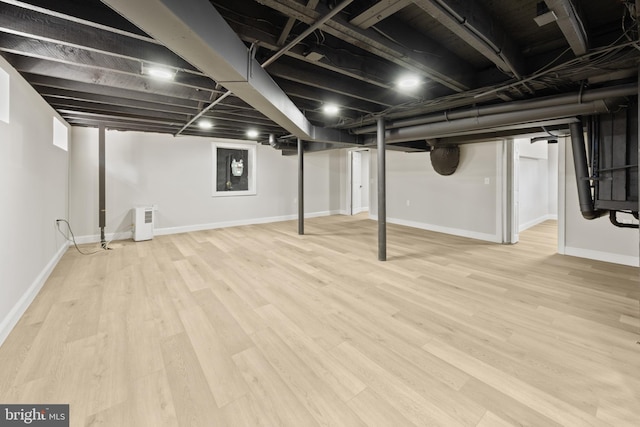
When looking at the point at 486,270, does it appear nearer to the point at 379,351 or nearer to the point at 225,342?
the point at 379,351

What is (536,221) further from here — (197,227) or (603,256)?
(197,227)

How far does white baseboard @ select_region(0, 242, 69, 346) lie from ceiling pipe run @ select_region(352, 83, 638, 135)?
4538 millimetres

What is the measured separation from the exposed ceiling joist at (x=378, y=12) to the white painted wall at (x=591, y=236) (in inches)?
154

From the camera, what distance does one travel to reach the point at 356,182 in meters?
8.80

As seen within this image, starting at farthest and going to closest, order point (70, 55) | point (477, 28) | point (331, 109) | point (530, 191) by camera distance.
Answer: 1. point (530, 191)
2. point (331, 109)
3. point (70, 55)
4. point (477, 28)

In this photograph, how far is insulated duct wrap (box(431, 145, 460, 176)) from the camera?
5203 mm

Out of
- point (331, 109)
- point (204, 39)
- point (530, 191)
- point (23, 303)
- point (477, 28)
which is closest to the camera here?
point (204, 39)

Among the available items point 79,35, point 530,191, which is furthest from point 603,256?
point 79,35

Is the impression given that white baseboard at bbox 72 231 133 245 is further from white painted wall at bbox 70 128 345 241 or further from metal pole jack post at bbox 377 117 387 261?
metal pole jack post at bbox 377 117 387 261

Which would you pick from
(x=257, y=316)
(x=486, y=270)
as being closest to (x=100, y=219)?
(x=257, y=316)

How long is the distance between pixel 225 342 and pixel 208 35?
190cm

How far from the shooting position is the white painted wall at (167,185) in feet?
15.8

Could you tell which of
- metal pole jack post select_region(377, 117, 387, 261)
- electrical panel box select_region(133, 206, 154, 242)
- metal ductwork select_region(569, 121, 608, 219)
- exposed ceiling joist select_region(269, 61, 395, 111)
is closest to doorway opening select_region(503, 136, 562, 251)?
metal ductwork select_region(569, 121, 608, 219)

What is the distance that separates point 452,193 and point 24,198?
20.7ft
